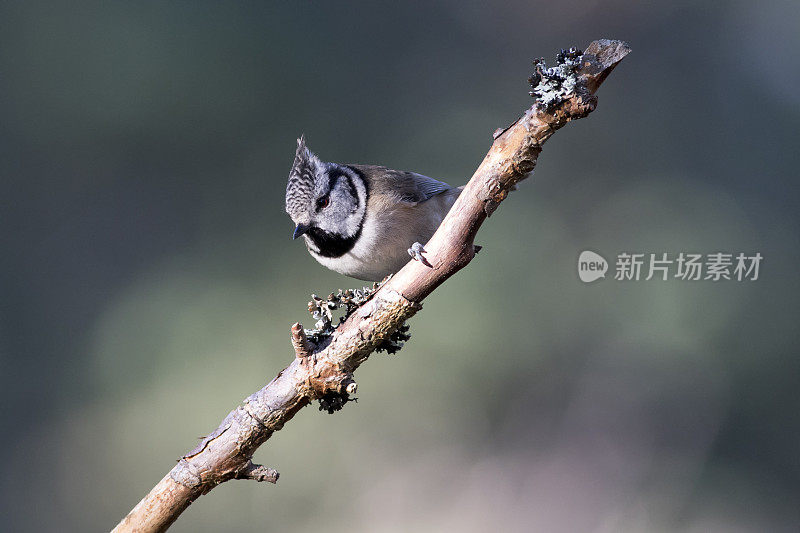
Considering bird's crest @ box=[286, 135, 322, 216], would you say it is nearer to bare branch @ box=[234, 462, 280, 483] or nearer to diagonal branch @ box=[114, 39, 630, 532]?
diagonal branch @ box=[114, 39, 630, 532]

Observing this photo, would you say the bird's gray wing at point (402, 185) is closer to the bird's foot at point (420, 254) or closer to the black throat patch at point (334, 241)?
the black throat patch at point (334, 241)

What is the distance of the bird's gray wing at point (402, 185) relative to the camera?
2793 millimetres

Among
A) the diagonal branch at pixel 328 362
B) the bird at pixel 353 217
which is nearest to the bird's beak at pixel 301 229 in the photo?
the bird at pixel 353 217

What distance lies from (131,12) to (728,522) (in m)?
5.78

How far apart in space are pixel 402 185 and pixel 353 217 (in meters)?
0.26

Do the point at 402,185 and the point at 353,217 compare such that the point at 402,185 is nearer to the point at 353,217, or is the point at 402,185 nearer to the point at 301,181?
the point at 353,217

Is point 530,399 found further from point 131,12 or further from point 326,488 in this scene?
point 131,12

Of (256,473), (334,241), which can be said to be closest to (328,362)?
(256,473)

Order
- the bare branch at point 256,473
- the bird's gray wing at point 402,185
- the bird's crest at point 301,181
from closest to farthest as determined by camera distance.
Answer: the bare branch at point 256,473
the bird's crest at point 301,181
the bird's gray wing at point 402,185

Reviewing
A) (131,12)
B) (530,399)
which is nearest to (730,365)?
(530,399)

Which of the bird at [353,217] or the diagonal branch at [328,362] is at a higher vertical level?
the bird at [353,217]

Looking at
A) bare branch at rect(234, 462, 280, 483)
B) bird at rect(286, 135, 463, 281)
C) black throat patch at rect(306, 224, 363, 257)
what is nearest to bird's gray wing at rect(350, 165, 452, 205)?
bird at rect(286, 135, 463, 281)

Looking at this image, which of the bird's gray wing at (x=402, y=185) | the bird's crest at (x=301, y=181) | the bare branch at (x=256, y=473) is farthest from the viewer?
the bird's gray wing at (x=402, y=185)

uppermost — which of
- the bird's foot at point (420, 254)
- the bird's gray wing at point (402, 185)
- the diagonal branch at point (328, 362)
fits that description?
the bird's gray wing at point (402, 185)
